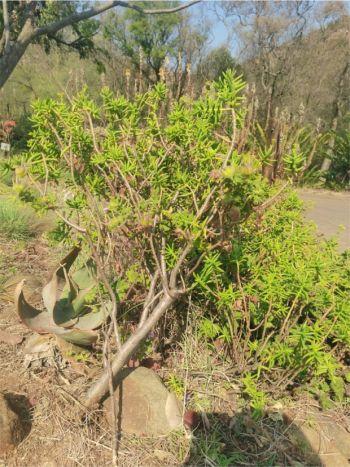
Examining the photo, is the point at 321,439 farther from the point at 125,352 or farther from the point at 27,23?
the point at 27,23

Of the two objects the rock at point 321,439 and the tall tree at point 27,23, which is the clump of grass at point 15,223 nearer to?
the rock at point 321,439

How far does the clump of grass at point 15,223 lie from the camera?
4.32m

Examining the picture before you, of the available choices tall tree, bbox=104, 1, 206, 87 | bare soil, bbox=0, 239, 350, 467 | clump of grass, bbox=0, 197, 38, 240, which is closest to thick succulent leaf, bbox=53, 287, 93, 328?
bare soil, bbox=0, 239, 350, 467

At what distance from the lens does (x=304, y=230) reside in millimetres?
2975

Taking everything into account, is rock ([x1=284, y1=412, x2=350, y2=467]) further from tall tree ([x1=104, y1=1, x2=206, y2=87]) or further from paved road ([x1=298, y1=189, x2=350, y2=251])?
tall tree ([x1=104, y1=1, x2=206, y2=87])

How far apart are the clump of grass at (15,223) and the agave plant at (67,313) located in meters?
2.05

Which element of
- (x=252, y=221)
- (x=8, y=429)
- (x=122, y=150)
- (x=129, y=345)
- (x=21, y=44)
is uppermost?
(x=21, y=44)

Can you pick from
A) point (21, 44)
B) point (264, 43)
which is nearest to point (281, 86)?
point (264, 43)

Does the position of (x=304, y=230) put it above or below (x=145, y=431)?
above

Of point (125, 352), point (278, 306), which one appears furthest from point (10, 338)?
point (278, 306)

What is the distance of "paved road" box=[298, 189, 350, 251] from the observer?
19.6ft

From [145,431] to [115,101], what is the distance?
1.66 m

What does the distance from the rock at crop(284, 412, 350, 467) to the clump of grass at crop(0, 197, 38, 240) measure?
3136mm

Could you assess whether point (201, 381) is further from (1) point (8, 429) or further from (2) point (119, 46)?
(2) point (119, 46)
